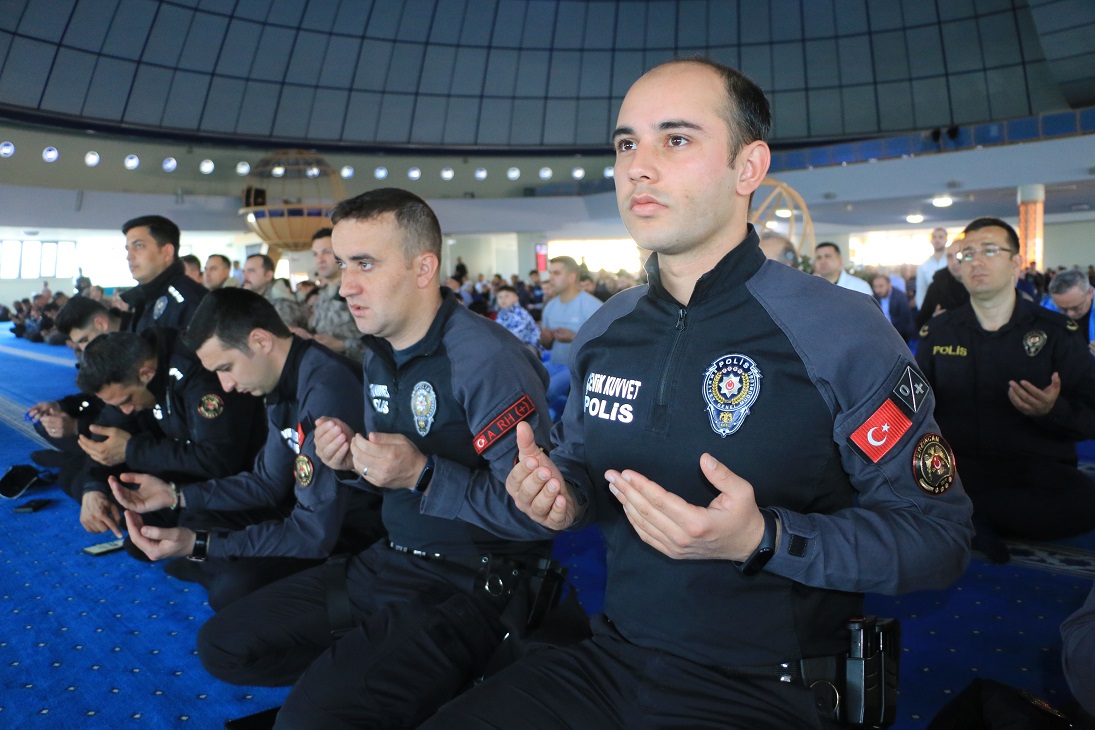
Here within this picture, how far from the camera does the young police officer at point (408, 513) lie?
84.4 inches

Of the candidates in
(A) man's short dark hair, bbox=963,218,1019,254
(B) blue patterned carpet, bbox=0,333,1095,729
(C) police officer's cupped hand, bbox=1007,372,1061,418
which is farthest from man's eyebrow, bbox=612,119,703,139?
(A) man's short dark hair, bbox=963,218,1019,254

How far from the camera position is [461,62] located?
26.6 meters

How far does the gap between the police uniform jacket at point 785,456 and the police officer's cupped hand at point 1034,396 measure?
234 centimetres

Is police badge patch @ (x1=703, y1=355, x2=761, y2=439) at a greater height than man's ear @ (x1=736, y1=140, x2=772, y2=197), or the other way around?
man's ear @ (x1=736, y1=140, x2=772, y2=197)

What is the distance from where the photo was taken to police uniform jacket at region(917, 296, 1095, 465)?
154 inches

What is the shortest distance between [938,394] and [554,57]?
2587 cm

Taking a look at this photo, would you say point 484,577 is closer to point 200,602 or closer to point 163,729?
point 163,729

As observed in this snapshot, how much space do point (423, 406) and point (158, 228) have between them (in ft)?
12.0

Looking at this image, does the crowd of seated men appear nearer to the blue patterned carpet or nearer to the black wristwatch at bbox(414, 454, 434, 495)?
the black wristwatch at bbox(414, 454, 434, 495)

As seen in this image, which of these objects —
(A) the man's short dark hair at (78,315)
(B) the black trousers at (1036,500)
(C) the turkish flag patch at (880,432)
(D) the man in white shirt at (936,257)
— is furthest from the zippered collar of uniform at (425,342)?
(D) the man in white shirt at (936,257)

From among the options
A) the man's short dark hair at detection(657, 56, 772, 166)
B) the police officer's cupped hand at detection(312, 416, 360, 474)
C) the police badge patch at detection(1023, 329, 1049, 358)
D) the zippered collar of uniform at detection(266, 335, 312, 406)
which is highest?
the police badge patch at detection(1023, 329, 1049, 358)

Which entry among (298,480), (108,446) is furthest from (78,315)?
(298,480)

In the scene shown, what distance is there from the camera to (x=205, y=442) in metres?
3.65

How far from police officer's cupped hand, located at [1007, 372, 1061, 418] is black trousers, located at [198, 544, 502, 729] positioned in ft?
8.67
